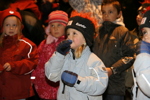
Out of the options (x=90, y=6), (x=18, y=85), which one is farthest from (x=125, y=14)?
(x=18, y=85)

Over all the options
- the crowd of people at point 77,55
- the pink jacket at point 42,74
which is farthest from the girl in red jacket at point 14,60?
the pink jacket at point 42,74

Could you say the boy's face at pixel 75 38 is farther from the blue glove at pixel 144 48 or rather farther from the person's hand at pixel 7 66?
the person's hand at pixel 7 66

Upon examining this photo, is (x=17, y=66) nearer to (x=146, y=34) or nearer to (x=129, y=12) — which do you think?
(x=146, y=34)

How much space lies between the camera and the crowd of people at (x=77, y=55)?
281cm

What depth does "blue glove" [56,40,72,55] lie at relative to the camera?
9.23 ft

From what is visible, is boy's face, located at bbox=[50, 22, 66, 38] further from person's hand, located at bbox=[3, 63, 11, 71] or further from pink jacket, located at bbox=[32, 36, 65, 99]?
person's hand, located at bbox=[3, 63, 11, 71]

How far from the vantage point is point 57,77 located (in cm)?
308

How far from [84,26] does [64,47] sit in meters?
0.40

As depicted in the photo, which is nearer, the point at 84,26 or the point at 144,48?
the point at 144,48

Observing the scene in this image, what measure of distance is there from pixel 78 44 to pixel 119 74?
95 cm

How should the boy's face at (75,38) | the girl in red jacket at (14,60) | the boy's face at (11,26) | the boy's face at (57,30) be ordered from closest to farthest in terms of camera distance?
the boy's face at (75,38), the girl in red jacket at (14,60), the boy's face at (11,26), the boy's face at (57,30)

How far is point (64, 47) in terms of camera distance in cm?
285

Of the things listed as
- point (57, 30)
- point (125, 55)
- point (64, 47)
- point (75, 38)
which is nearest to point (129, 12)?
point (57, 30)

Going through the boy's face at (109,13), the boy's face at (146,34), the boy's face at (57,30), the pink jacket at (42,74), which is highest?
the boy's face at (109,13)
